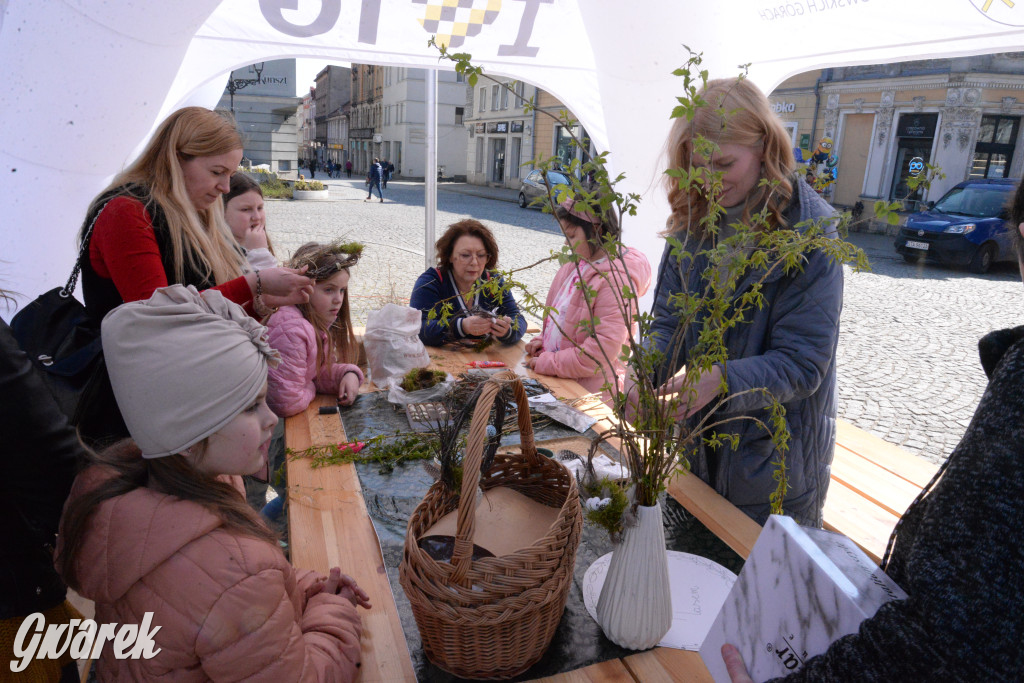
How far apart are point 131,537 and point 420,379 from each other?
1.61 meters

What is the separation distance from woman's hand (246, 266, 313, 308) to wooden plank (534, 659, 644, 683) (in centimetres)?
146

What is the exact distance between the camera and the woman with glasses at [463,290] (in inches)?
131

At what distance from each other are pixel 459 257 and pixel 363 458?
5.45ft

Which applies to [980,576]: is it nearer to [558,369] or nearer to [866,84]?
[558,369]

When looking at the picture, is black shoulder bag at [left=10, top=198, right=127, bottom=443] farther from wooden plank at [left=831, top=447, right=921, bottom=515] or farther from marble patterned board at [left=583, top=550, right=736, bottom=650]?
wooden plank at [left=831, top=447, right=921, bottom=515]

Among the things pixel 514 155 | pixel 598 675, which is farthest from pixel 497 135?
pixel 598 675

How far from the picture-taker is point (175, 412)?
103 cm

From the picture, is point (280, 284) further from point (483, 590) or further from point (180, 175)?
point (483, 590)

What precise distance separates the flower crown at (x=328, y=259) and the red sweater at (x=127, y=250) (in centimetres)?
61

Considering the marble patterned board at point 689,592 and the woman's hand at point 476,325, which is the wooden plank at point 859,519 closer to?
the marble patterned board at point 689,592

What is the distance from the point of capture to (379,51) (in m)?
3.91

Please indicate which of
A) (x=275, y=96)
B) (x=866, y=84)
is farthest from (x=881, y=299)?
(x=275, y=96)

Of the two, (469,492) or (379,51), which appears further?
(379,51)

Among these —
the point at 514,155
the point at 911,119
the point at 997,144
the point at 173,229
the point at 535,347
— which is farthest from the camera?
the point at 514,155
